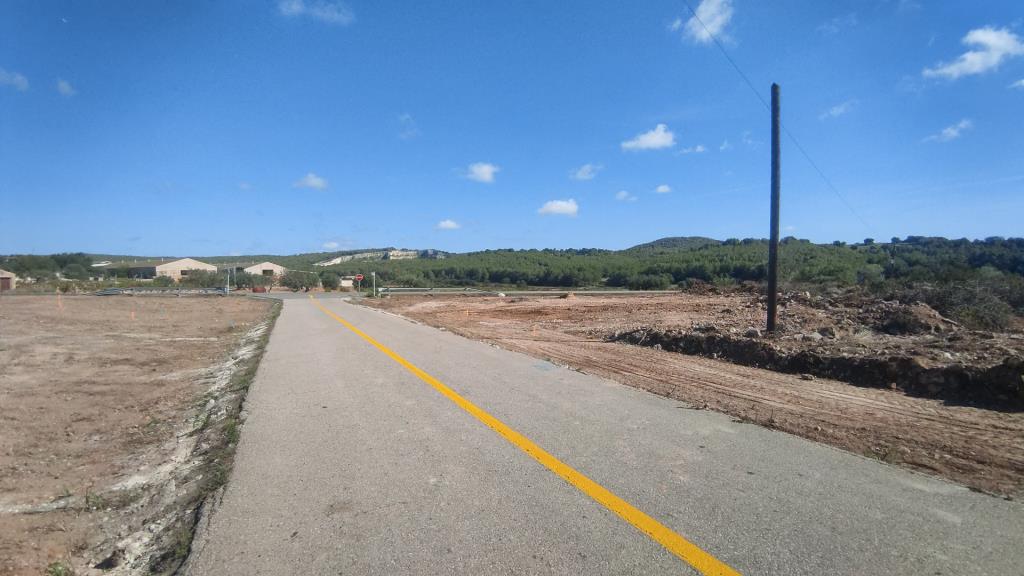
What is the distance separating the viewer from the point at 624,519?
3.80m

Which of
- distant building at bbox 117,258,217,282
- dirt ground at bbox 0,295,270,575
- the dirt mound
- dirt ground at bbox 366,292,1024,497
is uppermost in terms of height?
distant building at bbox 117,258,217,282

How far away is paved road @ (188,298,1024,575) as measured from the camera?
333 cm

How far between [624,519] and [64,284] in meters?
83.1

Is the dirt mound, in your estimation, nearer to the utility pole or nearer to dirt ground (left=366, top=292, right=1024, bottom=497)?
dirt ground (left=366, top=292, right=1024, bottom=497)

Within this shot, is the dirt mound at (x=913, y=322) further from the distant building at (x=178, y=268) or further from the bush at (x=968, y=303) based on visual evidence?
the distant building at (x=178, y=268)

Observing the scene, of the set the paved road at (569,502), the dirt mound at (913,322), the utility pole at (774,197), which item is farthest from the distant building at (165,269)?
the paved road at (569,502)

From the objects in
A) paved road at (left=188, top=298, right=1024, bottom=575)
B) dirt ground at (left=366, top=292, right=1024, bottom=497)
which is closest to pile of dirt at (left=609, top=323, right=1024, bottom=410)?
dirt ground at (left=366, top=292, right=1024, bottom=497)

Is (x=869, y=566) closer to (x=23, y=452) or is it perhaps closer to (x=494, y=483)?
(x=494, y=483)

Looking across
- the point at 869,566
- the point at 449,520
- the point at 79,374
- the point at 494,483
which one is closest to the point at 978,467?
the point at 869,566

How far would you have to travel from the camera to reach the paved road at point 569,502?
10.9ft

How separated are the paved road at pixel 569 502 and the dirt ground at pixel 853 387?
69cm

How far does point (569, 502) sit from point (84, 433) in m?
7.80

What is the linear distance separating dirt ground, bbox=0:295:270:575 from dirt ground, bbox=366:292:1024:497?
6.68 meters

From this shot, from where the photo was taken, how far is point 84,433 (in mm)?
8086
